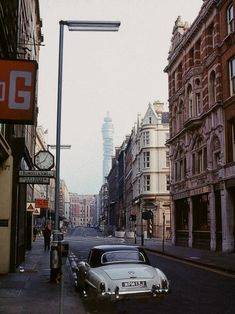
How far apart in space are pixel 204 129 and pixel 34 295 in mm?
26689

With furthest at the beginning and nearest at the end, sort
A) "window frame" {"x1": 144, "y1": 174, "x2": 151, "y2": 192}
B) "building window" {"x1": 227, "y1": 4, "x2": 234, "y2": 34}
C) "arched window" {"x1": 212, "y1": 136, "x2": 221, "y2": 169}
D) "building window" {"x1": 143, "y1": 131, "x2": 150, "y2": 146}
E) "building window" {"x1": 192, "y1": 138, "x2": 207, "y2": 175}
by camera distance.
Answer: "building window" {"x1": 143, "y1": 131, "x2": 150, "y2": 146} → "window frame" {"x1": 144, "y1": 174, "x2": 151, "y2": 192} → "building window" {"x1": 192, "y1": 138, "x2": 207, "y2": 175} → "arched window" {"x1": 212, "y1": 136, "x2": 221, "y2": 169} → "building window" {"x1": 227, "y1": 4, "x2": 234, "y2": 34}

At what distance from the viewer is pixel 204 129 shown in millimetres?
36781

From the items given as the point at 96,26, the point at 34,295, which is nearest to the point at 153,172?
the point at 96,26

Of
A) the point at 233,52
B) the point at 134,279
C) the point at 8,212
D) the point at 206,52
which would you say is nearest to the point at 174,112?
the point at 206,52

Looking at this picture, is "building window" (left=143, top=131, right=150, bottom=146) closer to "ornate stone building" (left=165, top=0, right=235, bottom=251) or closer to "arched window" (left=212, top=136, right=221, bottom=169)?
"ornate stone building" (left=165, top=0, right=235, bottom=251)

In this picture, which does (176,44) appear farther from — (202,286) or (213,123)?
(202,286)

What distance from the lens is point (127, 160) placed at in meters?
100

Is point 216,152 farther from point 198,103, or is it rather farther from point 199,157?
point 198,103

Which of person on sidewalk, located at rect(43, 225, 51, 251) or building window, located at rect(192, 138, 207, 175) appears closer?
person on sidewalk, located at rect(43, 225, 51, 251)

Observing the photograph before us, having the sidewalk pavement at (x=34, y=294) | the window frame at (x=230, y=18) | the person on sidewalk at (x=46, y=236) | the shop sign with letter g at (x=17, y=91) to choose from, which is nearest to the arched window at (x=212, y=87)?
the window frame at (x=230, y=18)

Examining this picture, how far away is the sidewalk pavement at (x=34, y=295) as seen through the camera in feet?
33.7

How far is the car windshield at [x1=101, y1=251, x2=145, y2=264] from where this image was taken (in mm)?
11336

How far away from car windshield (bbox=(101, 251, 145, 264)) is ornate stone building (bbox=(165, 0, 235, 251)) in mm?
19984

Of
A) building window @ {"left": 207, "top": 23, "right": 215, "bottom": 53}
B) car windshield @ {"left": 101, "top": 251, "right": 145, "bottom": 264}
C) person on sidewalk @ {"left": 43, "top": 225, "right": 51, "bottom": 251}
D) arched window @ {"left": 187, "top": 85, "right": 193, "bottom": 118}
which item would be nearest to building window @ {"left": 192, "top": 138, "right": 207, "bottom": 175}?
arched window @ {"left": 187, "top": 85, "right": 193, "bottom": 118}
